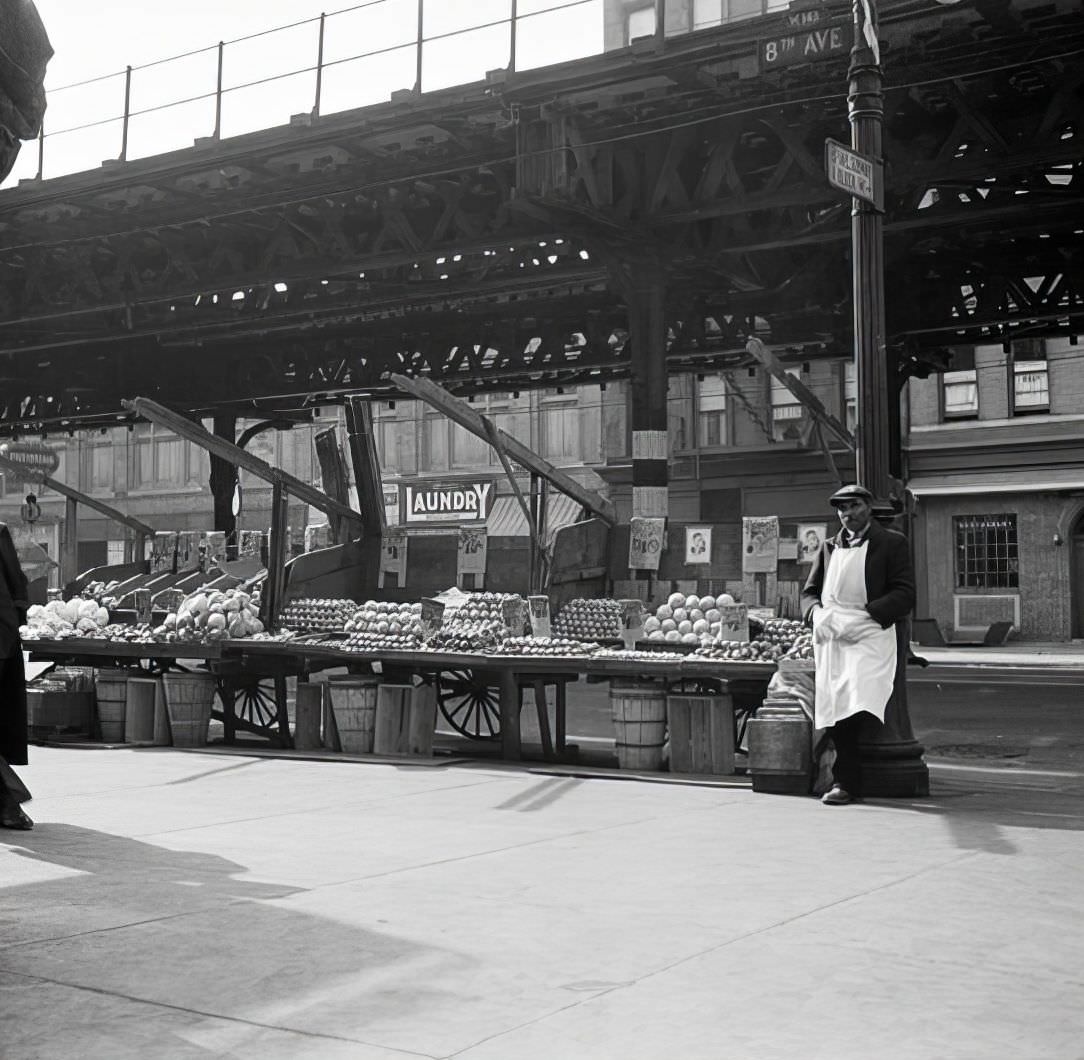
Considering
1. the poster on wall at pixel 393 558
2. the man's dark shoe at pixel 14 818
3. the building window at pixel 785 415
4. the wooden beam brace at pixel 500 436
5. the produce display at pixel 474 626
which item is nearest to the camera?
the man's dark shoe at pixel 14 818

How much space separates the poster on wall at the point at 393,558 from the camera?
15891 mm

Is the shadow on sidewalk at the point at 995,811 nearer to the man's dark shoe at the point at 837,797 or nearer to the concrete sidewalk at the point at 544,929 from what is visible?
the concrete sidewalk at the point at 544,929

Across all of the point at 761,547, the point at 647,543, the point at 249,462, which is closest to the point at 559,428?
the point at 249,462

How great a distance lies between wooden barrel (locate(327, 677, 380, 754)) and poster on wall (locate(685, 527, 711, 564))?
3.27 m

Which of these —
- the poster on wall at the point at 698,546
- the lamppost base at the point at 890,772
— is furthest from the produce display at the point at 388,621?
the lamppost base at the point at 890,772

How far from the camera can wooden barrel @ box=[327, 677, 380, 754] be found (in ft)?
42.3

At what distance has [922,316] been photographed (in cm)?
2142

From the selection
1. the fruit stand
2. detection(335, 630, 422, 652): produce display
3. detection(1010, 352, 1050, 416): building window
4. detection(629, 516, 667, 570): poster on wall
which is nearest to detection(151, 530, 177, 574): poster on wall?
the fruit stand

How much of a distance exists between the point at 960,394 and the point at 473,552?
23688 mm

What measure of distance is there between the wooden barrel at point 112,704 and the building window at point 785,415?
24836 mm

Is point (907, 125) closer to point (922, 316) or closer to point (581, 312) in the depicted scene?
point (922, 316)

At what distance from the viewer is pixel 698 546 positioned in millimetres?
13930

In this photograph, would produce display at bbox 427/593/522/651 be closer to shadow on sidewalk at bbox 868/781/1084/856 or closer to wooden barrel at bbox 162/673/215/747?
wooden barrel at bbox 162/673/215/747

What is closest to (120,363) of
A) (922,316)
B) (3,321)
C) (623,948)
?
(3,321)
